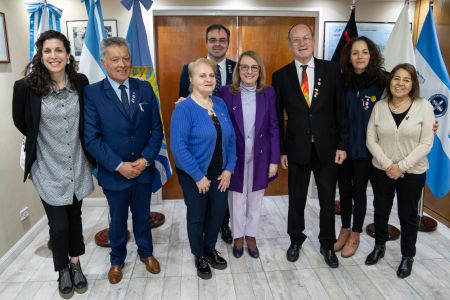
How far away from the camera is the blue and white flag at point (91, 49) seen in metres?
2.94

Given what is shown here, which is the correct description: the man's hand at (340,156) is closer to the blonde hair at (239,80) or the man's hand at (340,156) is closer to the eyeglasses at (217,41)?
the blonde hair at (239,80)

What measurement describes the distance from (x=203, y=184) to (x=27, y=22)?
2.21 m

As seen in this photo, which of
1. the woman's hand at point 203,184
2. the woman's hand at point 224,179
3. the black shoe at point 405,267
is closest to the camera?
the woman's hand at point 203,184

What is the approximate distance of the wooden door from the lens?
385cm

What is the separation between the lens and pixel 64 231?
2324mm

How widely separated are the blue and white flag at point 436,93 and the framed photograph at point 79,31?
2.82m

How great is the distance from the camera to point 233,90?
8.46 feet

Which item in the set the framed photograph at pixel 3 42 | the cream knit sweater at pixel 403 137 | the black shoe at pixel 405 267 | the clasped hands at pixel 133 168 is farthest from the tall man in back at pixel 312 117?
the framed photograph at pixel 3 42

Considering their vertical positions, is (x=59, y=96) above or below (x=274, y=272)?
above

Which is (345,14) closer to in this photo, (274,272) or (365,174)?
(365,174)

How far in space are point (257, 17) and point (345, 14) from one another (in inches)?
35.4

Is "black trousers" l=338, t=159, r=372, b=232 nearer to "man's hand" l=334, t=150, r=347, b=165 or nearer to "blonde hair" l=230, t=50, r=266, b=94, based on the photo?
"man's hand" l=334, t=150, r=347, b=165

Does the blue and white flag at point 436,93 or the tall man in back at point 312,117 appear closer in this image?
the tall man in back at point 312,117

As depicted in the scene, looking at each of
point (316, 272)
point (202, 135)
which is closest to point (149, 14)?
point (202, 135)
